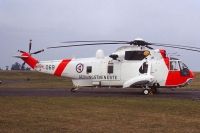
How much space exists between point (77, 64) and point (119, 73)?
12.4 feet

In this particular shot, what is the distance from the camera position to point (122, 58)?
31016mm

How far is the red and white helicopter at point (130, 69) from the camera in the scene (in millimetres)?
29719

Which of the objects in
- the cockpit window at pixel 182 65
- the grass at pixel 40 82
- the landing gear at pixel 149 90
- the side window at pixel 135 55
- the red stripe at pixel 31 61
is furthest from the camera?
the grass at pixel 40 82

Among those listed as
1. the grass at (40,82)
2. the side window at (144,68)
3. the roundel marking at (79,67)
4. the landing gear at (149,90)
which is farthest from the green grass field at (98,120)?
the grass at (40,82)

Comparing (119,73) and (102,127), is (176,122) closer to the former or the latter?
(102,127)

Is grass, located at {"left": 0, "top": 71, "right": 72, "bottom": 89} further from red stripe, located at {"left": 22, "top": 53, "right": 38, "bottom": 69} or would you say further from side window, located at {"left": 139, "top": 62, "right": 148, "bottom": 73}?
side window, located at {"left": 139, "top": 62, "right": 148, "bottom": 73}

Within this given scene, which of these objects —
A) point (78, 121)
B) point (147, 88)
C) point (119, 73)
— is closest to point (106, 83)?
point (119, 73)

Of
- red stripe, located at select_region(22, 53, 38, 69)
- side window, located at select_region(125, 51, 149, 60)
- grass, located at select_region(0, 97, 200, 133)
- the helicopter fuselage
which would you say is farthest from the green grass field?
red stripe, located at select_region(22, 53, 38, 69)

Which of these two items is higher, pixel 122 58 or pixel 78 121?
pixel 122 58

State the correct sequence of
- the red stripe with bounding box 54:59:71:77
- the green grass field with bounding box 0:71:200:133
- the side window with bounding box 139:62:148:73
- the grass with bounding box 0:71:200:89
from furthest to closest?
1. the grass with bounding box 0:71:200:89
2. the red stripe with bounding box 54:59:71:77
3. the side window with bounding box 139:62:148:73
4. the green grass field with bounding box 0:71:200:133

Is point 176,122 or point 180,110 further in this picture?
point 180,110

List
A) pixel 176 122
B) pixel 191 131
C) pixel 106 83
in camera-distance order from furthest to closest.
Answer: pixel 106 83 → pixel 176 122 → pixel 191 131

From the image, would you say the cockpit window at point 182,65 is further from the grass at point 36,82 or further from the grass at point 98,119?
the grass at point 36,82

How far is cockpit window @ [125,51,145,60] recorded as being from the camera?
30.5 metres
